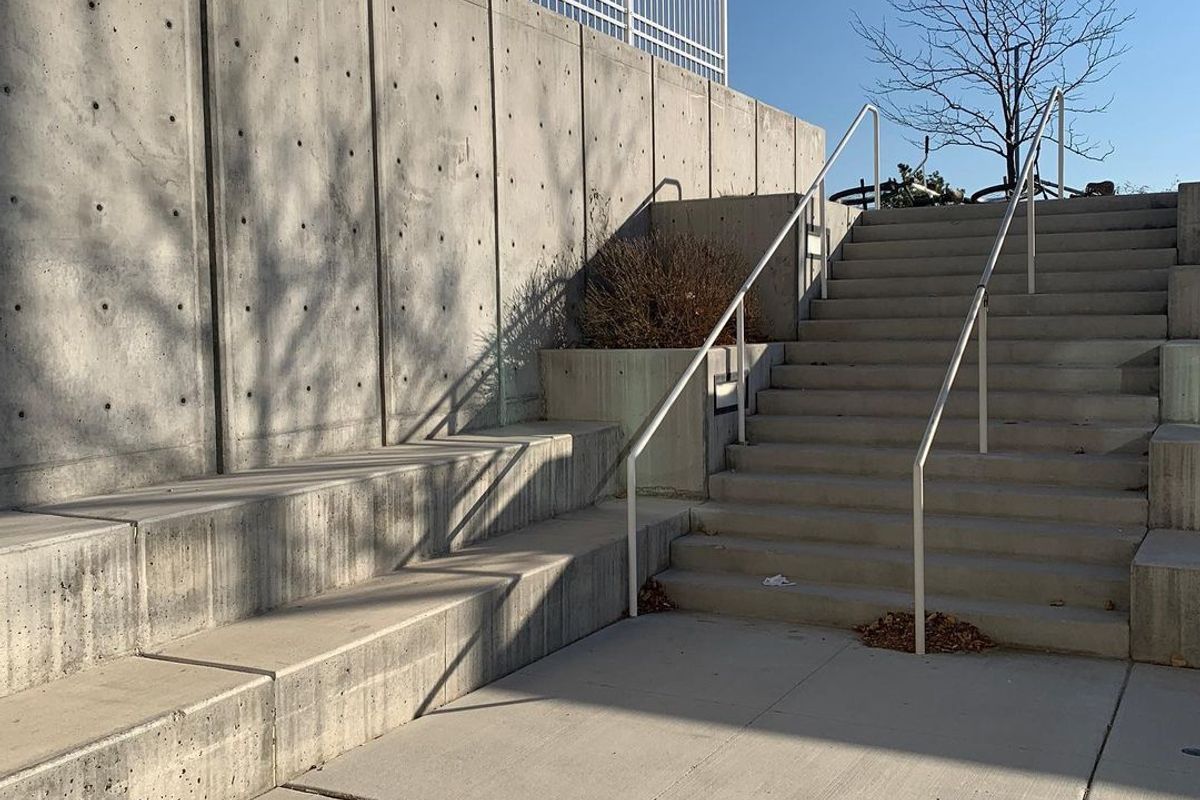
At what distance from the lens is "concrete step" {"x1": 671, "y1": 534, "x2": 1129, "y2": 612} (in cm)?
588

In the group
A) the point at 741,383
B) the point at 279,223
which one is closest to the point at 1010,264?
the point at 741,383

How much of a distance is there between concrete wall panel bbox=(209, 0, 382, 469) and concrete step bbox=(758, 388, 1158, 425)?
10.0 ft

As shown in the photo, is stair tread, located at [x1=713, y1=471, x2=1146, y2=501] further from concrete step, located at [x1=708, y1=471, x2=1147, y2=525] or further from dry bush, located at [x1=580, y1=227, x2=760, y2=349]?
dry bush, located at [x1=580, y1=227, x2=760, y2=349]

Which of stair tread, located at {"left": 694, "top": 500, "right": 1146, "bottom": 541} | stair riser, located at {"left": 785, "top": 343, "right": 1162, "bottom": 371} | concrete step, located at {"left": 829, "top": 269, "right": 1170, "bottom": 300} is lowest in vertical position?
stair tread, located at {"left": 694, "top": 500, "right": 1146, "bottom": 541}

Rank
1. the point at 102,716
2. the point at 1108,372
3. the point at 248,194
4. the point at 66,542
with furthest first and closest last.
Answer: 1. the point at 1108,372
2. the point at 248,194
3. the point at 66,542
4. the point at 102,716

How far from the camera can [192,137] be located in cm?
546

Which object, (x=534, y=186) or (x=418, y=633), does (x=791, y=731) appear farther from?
(x=534, y=186)

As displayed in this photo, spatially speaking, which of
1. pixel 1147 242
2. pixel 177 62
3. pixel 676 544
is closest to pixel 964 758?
pixel 676 544

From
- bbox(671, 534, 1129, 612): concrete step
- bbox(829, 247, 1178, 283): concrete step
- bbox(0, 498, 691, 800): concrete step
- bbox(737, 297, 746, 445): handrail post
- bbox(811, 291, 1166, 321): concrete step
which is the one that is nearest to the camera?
bbox(0, 498, 691, 800): concrete step

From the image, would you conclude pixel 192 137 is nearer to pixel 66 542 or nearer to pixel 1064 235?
pixel 66 542

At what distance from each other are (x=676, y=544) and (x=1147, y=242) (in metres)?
4.72

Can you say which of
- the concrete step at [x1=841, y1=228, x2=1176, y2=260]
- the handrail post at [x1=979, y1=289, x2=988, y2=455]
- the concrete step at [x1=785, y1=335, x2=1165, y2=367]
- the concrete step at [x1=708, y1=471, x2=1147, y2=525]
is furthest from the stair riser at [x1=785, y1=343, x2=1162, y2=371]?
the concrete step at [x1=708, y1=471, x2=1147, y2=525]

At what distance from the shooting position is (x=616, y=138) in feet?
30.8

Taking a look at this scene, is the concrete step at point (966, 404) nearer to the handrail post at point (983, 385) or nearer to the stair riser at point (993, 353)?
the stair riser at point (993, 353)
